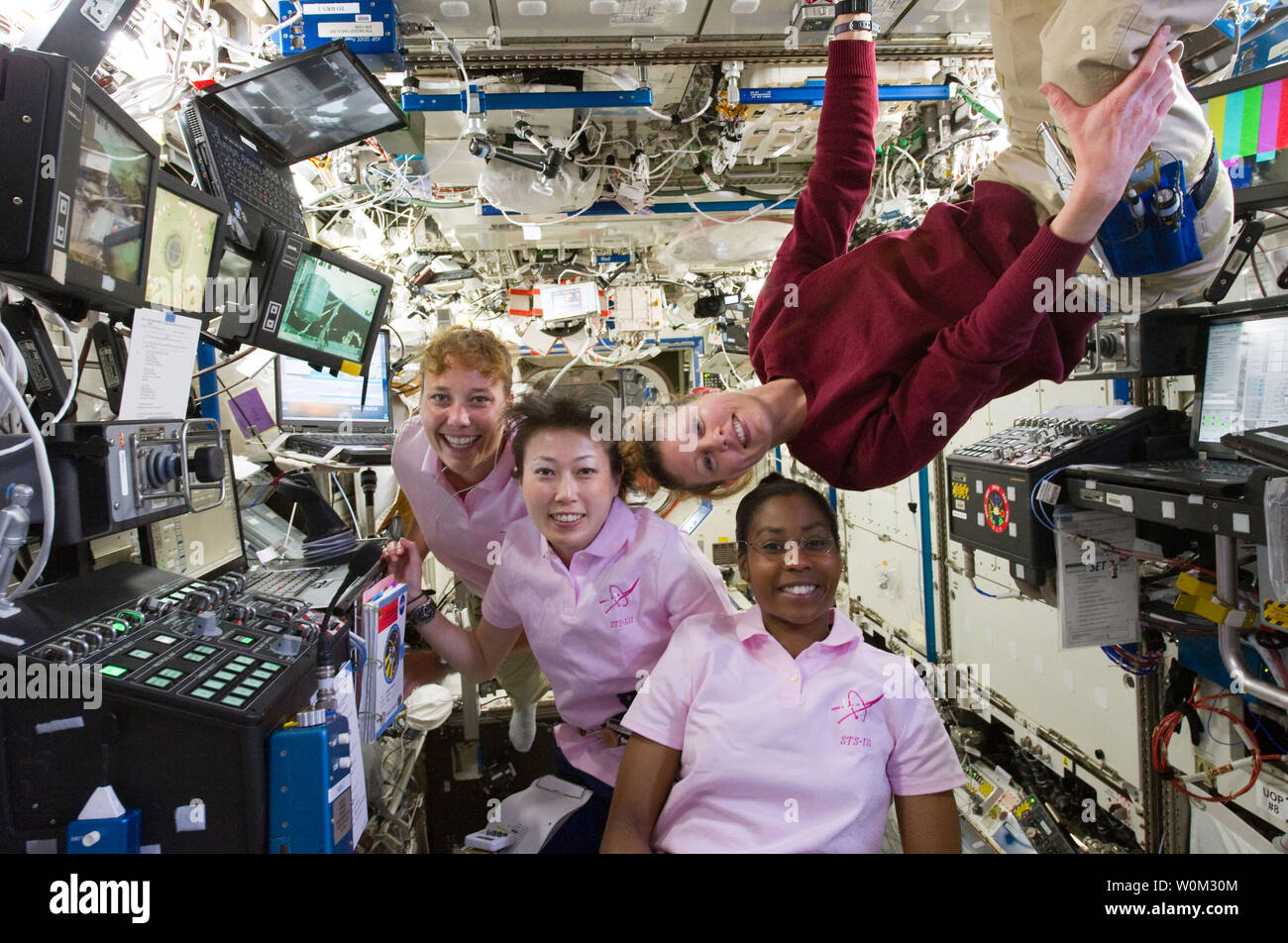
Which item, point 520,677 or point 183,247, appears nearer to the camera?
point 183,247

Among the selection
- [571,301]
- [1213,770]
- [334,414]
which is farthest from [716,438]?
[571,301]

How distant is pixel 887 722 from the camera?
169cm

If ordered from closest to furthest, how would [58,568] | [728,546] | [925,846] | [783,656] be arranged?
[58,568] < [925,846] < [783,656] < [728,546]

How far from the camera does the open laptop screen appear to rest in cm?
329

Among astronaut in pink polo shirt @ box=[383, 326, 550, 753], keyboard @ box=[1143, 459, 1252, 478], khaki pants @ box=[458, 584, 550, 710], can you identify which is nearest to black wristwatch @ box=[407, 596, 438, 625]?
astronaut in pink polo shirt @ box=[383, 326, 550, 753]

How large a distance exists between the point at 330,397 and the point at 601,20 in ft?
7.57

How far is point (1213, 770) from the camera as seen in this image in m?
2.38

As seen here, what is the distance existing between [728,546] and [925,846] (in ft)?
19.4

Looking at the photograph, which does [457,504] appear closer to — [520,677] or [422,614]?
[422,614]

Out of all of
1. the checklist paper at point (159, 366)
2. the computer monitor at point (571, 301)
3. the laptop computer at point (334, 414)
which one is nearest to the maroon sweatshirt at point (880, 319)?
the checklist paper at point (159, 366)

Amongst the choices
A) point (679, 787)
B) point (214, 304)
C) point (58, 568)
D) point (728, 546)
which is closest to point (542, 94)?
point (214, 304)

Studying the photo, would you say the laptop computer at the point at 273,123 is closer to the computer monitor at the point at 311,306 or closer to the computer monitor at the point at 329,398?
the computer monitor at the point at 311,306

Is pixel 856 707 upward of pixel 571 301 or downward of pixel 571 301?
downward

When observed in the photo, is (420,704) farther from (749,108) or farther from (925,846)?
(749,108)
